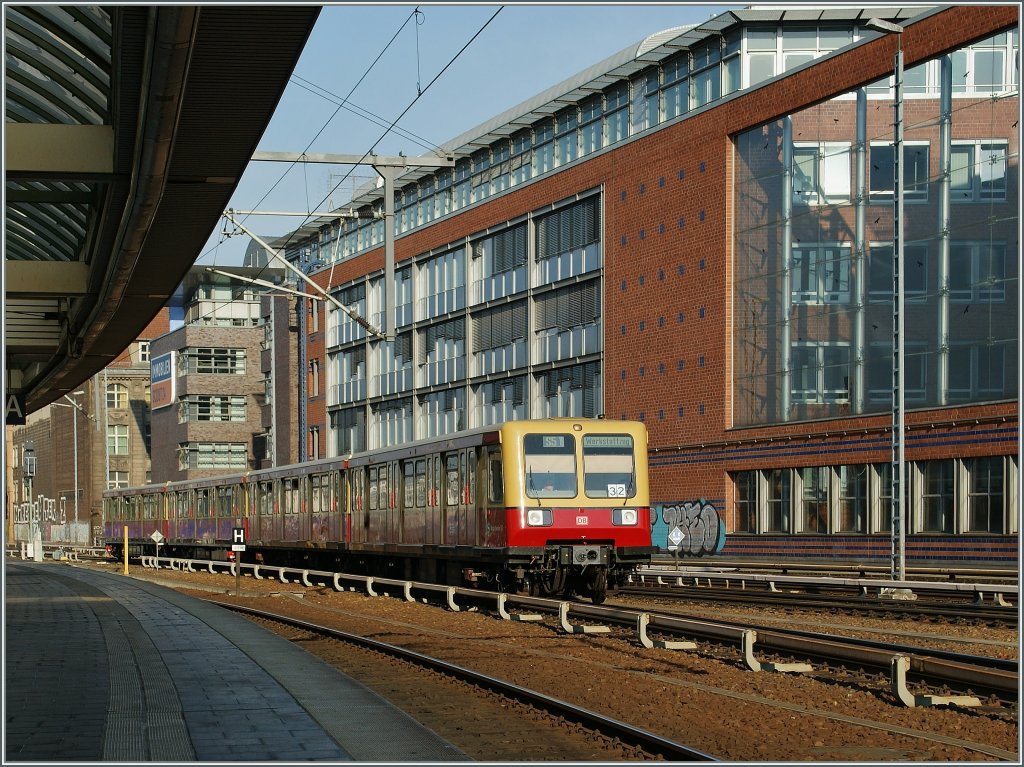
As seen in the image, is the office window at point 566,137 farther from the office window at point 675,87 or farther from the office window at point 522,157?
the office window at point 675,87

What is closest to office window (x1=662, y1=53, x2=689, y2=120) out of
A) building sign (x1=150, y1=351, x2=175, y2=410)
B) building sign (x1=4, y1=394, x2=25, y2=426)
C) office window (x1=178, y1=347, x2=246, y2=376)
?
building sign (x1=4, y1=394, x2=25, y2=426)

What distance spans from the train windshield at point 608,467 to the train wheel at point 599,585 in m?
1.34

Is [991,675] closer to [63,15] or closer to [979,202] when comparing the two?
[63,15]

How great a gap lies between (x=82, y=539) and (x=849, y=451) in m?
68.7

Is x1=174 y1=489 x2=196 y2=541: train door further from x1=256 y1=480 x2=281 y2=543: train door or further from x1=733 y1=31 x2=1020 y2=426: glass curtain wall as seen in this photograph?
x1=733 y1=31 x2=1020 y2=426: glass curtain wall

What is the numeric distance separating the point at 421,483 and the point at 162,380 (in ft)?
240

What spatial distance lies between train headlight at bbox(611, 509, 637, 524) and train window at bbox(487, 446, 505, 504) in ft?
6.51

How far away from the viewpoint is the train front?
77.6ft

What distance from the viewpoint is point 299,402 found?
73375mm

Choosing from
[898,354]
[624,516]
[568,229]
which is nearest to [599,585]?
[624,516]

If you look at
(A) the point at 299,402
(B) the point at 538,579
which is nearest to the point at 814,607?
(B) the point at 538,579

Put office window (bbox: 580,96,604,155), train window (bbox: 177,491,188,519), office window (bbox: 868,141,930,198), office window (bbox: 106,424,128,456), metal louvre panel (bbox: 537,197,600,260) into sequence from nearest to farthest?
office window (bbox: 868,141,930,198) < office window (bbox: 580,96,604,155) < metal louvre panel (bbox: 537,197,600,260) < train window (bbox: 177,491,188,519) < office window (bbox: 106,424,128,456)

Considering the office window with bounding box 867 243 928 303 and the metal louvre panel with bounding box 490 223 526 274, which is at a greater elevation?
the metal louvre panel with bounding box 490 223 526 274

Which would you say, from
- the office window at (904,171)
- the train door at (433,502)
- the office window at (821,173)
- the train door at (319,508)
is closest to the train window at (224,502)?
the train door at (319,508)
